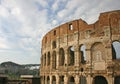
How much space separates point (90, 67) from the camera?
17750 mm

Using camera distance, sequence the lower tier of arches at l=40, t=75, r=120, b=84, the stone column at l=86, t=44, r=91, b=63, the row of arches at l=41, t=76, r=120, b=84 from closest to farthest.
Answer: the lower tier of arches at l=40, t=75, r=120, b=84 < the stone column at l=86, t=44, r=91, b=63 < the row of arches at l=41, t=76, r=120, b=84

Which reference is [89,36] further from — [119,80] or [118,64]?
[119,80]

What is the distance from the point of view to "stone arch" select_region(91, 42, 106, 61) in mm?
17266

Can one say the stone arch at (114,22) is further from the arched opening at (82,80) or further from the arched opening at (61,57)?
the arched opening at (61,57)

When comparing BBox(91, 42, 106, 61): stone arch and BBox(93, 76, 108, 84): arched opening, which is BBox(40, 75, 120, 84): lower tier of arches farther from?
BBox(91, 42, 106, 61): stone arch

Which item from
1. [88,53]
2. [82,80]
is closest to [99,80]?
[82,80]

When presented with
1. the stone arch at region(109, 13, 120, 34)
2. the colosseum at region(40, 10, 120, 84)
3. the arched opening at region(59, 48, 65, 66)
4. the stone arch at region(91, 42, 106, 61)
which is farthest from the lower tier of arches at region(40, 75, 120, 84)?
the stone arch at region(109, 13, 120, 34)

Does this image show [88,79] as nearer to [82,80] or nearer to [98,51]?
[82,80]

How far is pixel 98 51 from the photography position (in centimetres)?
1770

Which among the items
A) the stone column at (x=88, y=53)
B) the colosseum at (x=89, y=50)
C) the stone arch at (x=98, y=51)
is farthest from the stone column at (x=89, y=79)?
the stone arch at (x=98, y=51)

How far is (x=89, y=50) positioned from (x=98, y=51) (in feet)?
2.90

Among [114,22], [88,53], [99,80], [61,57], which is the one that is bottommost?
[99,80]

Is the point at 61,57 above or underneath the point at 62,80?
above

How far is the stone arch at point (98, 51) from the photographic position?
1727 centimetres
